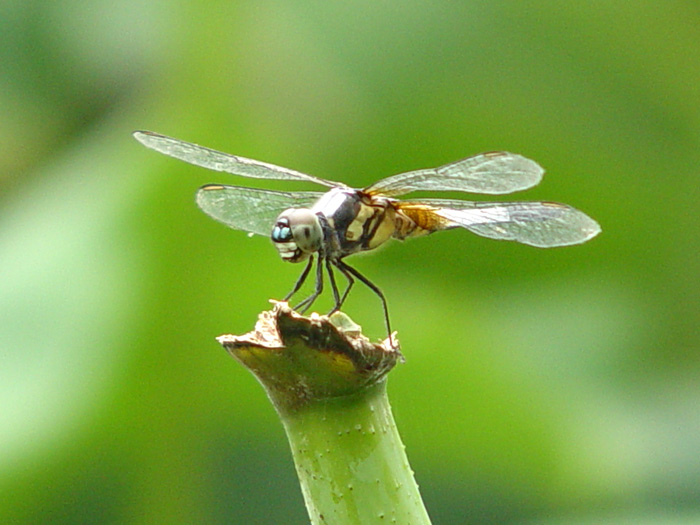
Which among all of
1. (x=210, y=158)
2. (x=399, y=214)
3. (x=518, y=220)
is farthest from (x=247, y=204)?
(x=518, y=220)

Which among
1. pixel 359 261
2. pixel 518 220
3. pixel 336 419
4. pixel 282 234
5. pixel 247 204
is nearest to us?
pixel 336 419

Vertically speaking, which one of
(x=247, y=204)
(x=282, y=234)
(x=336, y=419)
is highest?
(x=247, y=204)

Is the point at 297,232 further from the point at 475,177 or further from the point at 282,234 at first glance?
the point at 475,177

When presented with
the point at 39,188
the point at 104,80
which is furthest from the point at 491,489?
the point at 104,80

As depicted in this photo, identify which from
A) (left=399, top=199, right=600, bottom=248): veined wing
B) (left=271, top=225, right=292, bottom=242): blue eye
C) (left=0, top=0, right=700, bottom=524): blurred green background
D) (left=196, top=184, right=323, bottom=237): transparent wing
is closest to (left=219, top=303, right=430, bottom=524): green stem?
(left=271, top=225, right=292, bottom=242): blue eye

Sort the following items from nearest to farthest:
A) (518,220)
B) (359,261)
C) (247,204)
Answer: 1. (518,220)
2. (247,204)
3. (359,261)

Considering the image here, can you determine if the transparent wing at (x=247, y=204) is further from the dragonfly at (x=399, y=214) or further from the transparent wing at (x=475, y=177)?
the transparent wing at (x=475, y=177)

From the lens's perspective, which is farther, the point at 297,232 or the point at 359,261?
the point at 359,261
